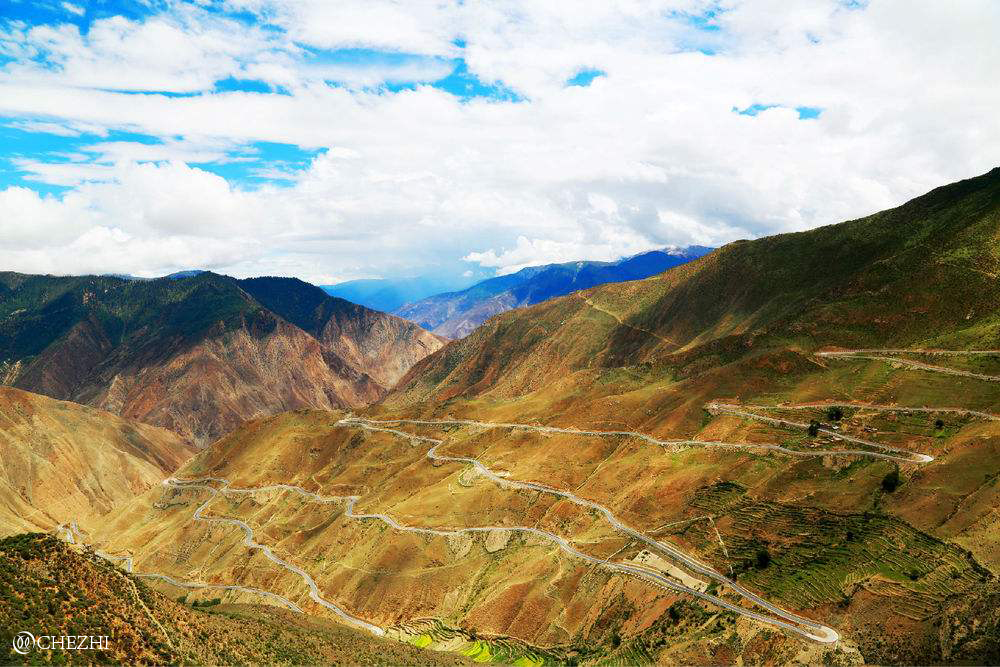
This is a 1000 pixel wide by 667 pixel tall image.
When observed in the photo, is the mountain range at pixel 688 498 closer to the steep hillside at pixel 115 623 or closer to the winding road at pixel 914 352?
the winding road at pixel 914 352

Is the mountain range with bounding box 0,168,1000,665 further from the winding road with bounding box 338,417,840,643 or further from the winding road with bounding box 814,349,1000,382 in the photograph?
the winding road with bounding box 814,349,1000,382

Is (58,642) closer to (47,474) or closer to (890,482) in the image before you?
(890,482)

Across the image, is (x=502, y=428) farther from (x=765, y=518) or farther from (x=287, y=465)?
(x=765, y=518)

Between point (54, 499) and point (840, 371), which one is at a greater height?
point (840, 371)

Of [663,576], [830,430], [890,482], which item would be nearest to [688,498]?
[663,576]

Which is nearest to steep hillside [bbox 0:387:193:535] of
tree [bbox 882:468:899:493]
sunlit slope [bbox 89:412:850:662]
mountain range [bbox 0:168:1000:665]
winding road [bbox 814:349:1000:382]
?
mountain range [bbox 0:168:1000:665]

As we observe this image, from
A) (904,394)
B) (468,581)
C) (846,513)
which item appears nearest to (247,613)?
(468,581)
